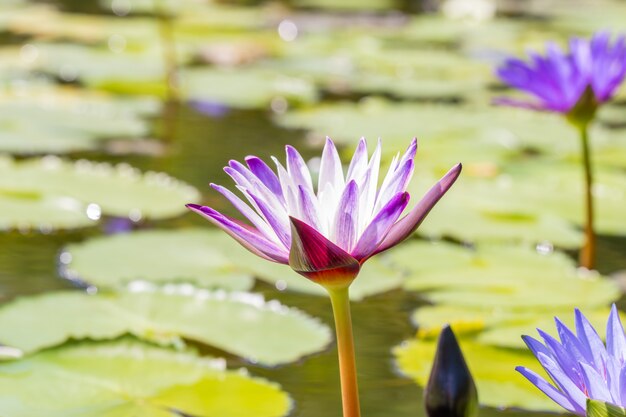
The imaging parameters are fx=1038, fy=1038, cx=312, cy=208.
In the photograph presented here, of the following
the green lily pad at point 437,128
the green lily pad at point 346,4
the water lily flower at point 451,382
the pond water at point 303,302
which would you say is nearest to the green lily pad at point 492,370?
the pond water at point 303,302

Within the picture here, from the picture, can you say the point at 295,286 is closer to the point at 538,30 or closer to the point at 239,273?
the point at 239,273

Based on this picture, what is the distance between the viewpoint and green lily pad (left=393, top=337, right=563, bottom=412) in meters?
1.24

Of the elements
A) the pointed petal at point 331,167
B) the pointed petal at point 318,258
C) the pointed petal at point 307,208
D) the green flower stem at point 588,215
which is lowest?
the pointed petal at point 318,258

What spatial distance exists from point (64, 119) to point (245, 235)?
1.88 m

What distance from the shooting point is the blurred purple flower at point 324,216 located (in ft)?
2.65

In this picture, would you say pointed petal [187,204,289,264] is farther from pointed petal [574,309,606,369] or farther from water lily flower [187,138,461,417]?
pointed petal [574,309,606,369]

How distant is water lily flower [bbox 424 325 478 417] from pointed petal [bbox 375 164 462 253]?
3.8 inches

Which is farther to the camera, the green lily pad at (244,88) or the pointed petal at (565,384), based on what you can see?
the green lily pad at (244,88)

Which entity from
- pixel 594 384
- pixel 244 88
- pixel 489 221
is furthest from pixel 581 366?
pixel 244 88

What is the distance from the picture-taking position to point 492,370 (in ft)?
4.37

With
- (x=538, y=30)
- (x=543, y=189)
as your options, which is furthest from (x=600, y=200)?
(x=538, y=30)

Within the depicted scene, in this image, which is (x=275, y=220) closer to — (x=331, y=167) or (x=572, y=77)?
(x=331, y=167)

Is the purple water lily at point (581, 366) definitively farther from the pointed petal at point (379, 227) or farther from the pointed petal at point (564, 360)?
the pointed petal at point (379, 227)

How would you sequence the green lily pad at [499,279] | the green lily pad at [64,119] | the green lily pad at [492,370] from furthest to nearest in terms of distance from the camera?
1. the green lily pad at [64,119]
2. the green lily pad at [499,279]
3. the green lily pad at [492,370]
